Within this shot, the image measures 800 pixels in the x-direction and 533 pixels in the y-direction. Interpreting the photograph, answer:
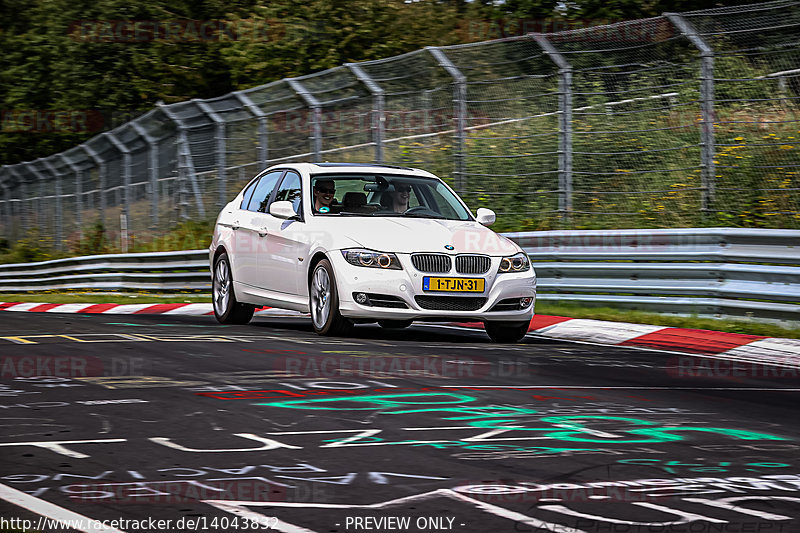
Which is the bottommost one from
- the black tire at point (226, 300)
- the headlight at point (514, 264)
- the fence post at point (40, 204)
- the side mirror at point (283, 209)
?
the black tire at point (226, 300)

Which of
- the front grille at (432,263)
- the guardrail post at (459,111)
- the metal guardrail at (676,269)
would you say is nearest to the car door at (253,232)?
the front grille at (432,263)

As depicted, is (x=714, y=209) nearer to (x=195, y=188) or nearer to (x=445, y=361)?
(x=445, y=361)

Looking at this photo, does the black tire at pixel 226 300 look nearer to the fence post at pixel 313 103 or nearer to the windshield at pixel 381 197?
the windshield at pixel 381 197

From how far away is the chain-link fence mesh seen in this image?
14.2 m

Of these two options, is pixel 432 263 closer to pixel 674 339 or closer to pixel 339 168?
pixel 339 168

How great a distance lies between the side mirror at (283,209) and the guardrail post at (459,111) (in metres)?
5.24

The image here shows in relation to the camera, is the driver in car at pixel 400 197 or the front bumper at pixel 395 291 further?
the driver in car at pixel 400 197

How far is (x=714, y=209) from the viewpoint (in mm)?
13805

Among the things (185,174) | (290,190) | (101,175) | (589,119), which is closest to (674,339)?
(290,190)

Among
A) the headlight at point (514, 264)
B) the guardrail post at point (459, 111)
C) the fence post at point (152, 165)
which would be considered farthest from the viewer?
the fence post at point (152, 165)

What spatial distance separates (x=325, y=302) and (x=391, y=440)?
5.10 m

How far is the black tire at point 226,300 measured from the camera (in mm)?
13016

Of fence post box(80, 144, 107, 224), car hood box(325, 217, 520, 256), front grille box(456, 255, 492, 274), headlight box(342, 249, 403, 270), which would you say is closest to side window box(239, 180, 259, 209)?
car hood box(325, 217, 520, 256)

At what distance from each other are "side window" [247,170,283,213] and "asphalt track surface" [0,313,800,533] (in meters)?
2.83
